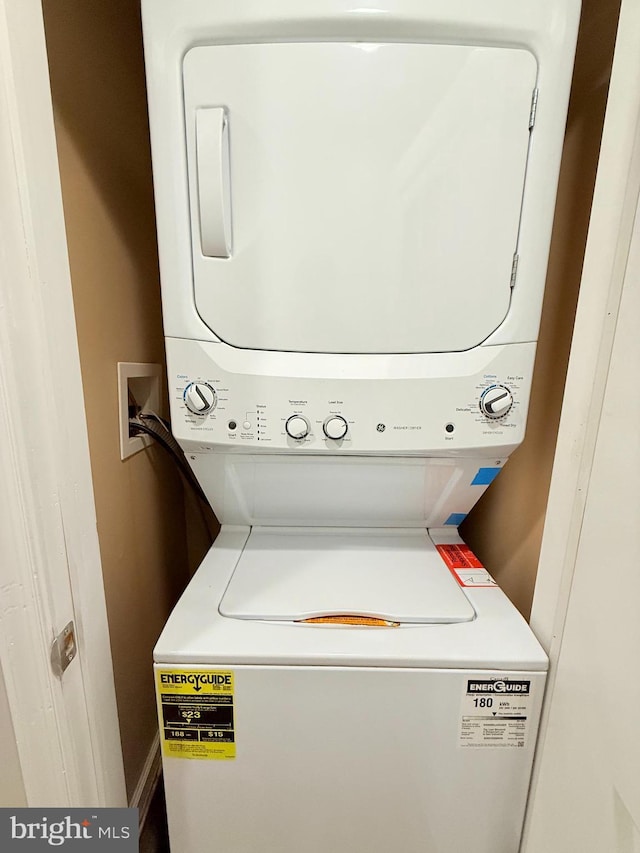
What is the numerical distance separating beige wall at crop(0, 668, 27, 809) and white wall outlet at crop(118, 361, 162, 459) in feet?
1.70

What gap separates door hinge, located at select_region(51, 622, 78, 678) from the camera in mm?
644

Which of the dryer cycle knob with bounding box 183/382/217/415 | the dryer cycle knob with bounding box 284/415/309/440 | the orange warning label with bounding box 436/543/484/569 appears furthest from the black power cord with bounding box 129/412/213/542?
the orange warning label with bounding box 436/543/484/569

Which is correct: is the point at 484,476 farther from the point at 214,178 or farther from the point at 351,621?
the point at 214,178

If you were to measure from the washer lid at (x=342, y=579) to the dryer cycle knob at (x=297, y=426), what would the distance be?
0.28 m

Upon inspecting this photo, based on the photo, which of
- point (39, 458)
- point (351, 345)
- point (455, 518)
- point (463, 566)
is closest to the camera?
point (39, 458)

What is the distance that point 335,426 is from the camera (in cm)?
83

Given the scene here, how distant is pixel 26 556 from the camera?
1.94ft

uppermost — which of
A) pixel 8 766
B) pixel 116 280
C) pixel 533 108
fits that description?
pixel 533 108

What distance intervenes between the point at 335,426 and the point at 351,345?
5.9 inches

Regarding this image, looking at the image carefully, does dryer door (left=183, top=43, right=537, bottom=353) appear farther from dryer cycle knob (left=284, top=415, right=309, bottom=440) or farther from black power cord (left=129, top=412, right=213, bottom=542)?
black power cord (left=129, top=412, right=213, bottom=542)

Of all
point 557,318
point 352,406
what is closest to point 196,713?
point 352,406

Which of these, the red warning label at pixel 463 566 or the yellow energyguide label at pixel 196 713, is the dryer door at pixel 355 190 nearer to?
the red warning label at pixel 463 566

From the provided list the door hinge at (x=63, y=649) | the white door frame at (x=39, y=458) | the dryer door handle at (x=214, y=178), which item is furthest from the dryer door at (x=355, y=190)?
the door hinge at (x=63, y=649)

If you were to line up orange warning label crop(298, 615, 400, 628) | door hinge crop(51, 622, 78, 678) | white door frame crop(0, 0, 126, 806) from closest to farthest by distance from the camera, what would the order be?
white door frame crop(0, 0, 126, 806), door hinge crop(51, 622, 78, 678), orange warning label crop(298, 615, 400, 628)
